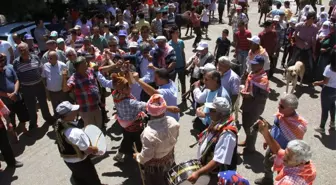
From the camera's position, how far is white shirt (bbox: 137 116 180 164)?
385cm

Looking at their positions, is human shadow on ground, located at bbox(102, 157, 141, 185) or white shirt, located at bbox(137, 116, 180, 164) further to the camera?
human shadow on ground, located at bbox(102, 157, 141, 185)

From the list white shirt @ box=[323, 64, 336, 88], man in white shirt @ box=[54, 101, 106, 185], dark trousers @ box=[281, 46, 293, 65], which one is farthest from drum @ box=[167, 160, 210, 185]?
dark trousers @ box=[281, 46, 293, 65]

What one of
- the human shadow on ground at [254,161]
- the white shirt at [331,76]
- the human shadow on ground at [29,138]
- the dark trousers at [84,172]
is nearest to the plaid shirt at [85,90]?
the dark trousers at [84,172]

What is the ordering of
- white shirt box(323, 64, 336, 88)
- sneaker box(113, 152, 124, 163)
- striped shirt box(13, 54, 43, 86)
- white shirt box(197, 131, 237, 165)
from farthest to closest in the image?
striped shirt box(13, 54, 43, 86), white shirt box(323, 64, 336, 88), sneaker box(113, 152, 124, 163), white shirt box(197, 131, 237, 165)

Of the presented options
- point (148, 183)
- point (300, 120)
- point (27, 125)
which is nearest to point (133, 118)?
point (148, 183)

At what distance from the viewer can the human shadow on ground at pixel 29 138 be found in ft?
21.8

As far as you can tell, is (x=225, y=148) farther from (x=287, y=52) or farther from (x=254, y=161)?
(x=287, y=52)

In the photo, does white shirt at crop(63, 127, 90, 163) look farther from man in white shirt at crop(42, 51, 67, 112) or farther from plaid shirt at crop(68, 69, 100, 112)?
man in white shirt at crop(42, 51, 67, 112)

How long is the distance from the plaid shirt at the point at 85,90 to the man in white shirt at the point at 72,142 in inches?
54.8

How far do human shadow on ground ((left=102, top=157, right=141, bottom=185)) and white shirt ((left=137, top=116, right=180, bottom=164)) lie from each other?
1.47 m

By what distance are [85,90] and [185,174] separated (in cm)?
277

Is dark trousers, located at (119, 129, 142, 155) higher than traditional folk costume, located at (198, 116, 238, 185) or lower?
lower

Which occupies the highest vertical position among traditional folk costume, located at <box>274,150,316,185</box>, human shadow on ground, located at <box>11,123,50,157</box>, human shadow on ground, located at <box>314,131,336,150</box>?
traditional folk costume, located at <box>274,150,316,185</box>

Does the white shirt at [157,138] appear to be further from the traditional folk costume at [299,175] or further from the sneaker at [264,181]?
the sneaker at [264,181]
